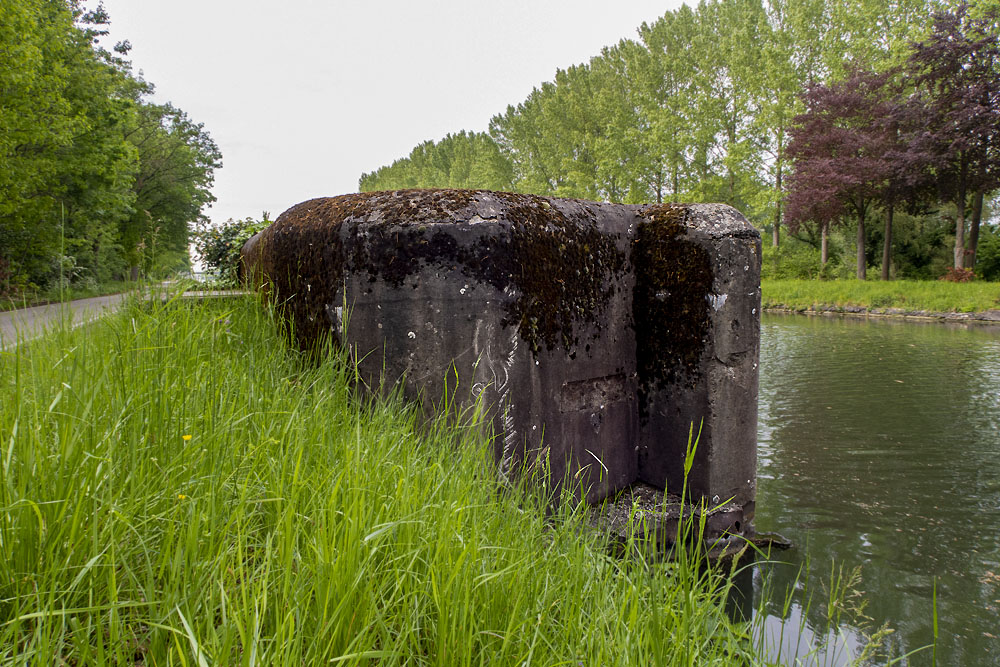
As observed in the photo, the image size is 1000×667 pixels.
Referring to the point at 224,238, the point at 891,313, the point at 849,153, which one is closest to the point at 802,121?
the point at 849,153

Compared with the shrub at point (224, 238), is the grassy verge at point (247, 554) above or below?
below

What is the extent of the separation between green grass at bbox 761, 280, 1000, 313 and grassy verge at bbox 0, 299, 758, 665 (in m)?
18.4

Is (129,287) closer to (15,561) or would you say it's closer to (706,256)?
(15,561)

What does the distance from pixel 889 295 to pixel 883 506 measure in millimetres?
16682

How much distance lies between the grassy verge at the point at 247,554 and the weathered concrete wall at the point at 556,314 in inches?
26.6

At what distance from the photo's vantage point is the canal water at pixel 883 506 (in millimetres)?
2791

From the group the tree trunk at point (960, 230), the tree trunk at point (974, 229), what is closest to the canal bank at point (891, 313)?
the tree trunk at point (960, 230)

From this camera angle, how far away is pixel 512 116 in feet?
103

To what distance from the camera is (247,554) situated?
1.54m

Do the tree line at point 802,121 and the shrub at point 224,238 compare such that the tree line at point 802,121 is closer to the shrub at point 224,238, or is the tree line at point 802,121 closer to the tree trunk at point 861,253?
the tree trunk at point 861,253

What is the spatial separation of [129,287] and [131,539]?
2.03 meters

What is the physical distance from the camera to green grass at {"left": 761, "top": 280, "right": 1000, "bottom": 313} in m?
16.3

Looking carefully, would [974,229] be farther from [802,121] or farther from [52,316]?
[52,316]

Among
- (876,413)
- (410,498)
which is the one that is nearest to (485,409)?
(410,498)
